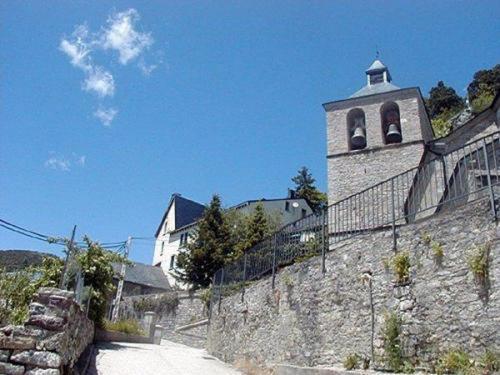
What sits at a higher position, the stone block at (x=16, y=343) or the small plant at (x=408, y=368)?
the stone block at (x=16, y=343)

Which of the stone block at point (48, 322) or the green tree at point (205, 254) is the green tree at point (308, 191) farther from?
the stone block at point (48, 322)

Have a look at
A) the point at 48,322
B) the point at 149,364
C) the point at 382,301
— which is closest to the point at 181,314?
the point at 149,364

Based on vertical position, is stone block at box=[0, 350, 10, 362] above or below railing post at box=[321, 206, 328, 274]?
Answer: below

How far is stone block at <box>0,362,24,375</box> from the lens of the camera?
4.23m

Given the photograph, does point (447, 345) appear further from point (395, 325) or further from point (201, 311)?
point (201, 311)

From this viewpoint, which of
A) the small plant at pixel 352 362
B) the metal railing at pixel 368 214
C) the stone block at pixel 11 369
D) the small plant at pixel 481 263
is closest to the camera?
the stone block at pixel 11 369

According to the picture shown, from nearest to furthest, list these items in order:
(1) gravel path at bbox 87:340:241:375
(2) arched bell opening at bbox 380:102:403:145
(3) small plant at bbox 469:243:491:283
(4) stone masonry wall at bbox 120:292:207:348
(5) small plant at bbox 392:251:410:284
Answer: (3) small plant at bbox 469:243:491:283
(5) small plant at bbox 392:251:410:284
(1) gravel path at bbox 87:340:241:375
(2) arched bell opening at bbox 380:102:403:145
(4) stone masonry wall at bbox 120:292:207:348

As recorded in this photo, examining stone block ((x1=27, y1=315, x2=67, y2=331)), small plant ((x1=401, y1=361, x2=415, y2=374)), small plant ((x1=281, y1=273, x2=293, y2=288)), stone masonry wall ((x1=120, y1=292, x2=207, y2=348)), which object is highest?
small plant ((x1=281, y1=273, x2=293, y2=288))

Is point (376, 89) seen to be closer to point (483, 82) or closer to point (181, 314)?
point (181, 314)

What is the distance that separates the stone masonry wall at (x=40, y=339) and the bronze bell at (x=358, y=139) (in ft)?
58.6

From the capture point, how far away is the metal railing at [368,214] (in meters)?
7.94

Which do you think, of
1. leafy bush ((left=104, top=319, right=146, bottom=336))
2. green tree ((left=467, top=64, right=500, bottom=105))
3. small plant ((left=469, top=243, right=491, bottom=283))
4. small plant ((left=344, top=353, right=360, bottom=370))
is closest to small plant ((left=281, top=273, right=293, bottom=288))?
small plant ((left=344, top=353, right=360, bottom=370))

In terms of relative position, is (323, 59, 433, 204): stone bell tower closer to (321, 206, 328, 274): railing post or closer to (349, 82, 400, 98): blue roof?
(349, 82, 400, 98): blue roof

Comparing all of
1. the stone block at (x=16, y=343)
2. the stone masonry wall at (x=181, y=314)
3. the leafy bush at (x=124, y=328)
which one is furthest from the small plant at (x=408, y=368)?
the stone masonry wall at (x=181, y=314)
